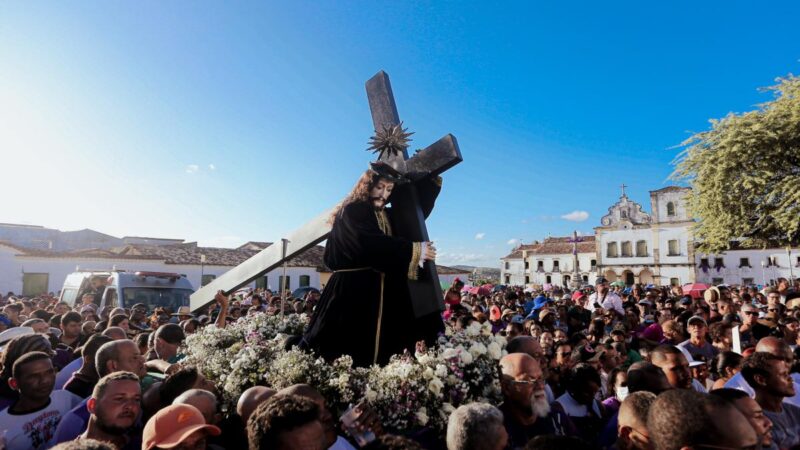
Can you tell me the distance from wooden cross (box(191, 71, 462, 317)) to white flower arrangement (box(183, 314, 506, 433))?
43cm

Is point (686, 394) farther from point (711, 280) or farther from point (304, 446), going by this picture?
point (711, 280)

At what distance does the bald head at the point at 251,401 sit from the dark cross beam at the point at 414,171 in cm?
130

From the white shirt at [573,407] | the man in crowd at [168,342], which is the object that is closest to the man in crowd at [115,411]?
the man in crowd at [168,342]

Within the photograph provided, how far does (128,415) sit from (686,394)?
10.1 feet

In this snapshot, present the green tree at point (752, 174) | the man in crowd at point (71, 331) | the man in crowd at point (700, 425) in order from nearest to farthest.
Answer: the man in crowd at point (700, 425) → the man in crowd at point (71, 331) → the green tree at point (752, 174)

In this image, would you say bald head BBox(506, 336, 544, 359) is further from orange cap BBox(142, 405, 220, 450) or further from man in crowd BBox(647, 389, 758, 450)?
orange cap BBox(142, 405, 220, 450)

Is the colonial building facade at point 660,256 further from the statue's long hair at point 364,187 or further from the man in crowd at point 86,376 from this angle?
the man in crowd at point 86,376

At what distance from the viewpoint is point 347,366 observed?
3.49m

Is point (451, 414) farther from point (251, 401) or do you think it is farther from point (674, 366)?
point (674, 366)

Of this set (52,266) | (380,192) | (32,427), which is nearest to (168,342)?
(32,427)

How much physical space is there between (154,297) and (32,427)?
29.9ft

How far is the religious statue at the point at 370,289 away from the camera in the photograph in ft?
12.5

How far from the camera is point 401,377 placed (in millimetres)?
3197

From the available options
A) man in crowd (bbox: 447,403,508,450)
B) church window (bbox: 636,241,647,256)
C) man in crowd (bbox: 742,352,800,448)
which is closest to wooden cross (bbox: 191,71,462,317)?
man in crowd (bbox: 447,403,508,450)
